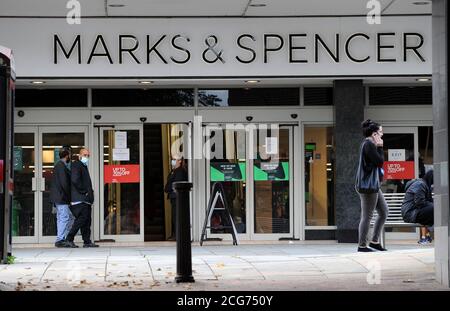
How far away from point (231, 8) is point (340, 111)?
287cm

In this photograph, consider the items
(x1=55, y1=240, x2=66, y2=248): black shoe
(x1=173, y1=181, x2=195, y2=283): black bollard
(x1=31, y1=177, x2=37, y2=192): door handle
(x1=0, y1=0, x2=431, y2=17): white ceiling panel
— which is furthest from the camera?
(x1=31, y1=177, x2=37, y2=192): door handle

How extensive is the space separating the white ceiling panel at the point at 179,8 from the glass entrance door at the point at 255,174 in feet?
7.51

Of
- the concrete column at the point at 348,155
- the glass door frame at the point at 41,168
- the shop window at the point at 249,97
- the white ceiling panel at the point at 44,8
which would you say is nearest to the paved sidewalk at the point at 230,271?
the concrete column at the point at 348,155

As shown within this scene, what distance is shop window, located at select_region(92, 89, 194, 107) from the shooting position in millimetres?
16000

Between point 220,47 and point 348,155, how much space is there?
123 inches

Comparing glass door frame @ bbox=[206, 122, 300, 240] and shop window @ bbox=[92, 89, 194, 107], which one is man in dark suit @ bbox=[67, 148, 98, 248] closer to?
shop window @ bbox=[92, 89, 194, 107]

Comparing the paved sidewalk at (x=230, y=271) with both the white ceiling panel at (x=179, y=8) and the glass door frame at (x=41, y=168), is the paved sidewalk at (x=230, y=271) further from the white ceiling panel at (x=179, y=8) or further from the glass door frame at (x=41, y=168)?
the white ceiling panel at (x=179, y=8)

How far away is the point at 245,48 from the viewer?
15.3 m

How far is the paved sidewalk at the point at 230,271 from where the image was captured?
876cm

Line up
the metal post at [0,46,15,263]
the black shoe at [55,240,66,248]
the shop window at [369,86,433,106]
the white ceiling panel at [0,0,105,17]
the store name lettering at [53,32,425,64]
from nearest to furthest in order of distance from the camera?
the metal post at [0,46,15,263] → the white ceiling panel at [0,0,105,17] → the black shoe at [55,240,66,248] → the store name lettering at [53,32,425,64] → the shop window at [369,86,433,106]

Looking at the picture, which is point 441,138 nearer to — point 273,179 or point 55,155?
point 273,179

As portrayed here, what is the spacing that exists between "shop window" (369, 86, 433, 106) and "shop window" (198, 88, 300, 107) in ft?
5.01

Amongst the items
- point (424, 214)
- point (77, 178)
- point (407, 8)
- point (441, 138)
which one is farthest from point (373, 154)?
point (77, 178)

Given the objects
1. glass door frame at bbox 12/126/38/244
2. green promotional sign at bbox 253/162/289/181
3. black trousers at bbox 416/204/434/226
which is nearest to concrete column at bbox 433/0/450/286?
black trousers at bbox 416/204/434/226
